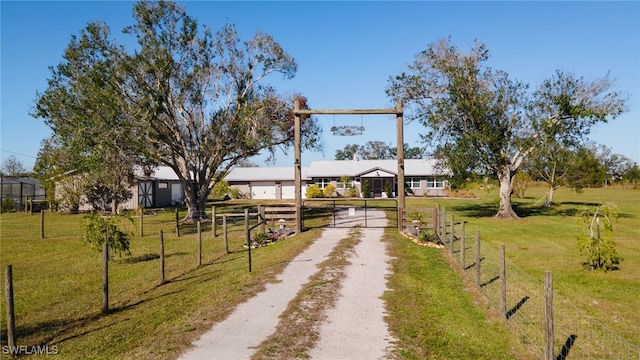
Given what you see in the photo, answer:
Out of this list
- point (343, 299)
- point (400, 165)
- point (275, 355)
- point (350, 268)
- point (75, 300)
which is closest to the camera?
point (275, 355)

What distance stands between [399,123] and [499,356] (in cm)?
1449

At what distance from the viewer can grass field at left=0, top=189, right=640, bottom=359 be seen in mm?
7473

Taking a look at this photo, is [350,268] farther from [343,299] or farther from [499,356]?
[499,356]

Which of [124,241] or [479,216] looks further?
[479,216]

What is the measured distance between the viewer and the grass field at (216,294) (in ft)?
24.5

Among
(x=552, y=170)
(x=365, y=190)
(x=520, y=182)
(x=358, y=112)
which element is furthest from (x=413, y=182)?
(x=358, y=112)

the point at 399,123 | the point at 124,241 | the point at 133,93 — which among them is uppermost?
the point at 133,93

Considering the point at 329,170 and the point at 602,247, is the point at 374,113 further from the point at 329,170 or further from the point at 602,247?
the point at 329,170

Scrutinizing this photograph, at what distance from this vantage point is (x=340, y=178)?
56188mm

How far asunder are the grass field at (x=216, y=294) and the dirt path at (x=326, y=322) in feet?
1.05

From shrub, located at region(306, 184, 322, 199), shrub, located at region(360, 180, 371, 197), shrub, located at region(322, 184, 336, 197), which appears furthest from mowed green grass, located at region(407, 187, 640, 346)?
shrub, located at region(306, 184, 322, 199)

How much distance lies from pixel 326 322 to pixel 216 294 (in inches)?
132

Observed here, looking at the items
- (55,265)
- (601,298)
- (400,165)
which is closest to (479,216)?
(400,165)

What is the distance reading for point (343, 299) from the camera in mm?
9484
